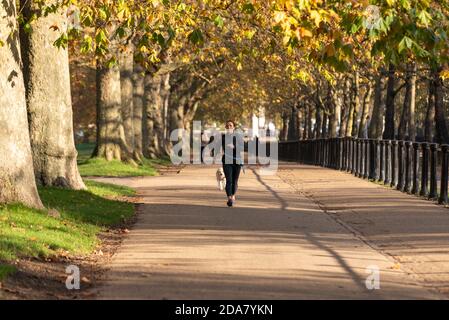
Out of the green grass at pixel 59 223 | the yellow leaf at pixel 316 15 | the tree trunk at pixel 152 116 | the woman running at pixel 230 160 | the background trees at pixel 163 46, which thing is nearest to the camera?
the yellow leaf at pixel 316 15

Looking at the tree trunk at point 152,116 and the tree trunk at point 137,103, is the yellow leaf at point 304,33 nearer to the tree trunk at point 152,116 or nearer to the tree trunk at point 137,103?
the tree trunk at point 137,103

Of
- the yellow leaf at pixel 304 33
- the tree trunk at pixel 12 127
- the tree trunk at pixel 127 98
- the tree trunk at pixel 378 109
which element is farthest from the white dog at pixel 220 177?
the tree trunk at pixel 378 109

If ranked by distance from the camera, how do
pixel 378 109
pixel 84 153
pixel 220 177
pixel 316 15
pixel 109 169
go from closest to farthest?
pixel 316 15 → pixel 220 177 → pixel 109 169 → pixel 378 109 → pixel 84 153

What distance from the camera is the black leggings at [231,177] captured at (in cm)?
2291

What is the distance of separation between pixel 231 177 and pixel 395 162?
8491mm

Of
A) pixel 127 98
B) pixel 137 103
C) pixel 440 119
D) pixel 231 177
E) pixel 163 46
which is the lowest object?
pixel 231 177

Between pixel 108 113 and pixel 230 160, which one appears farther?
pixel 108 113

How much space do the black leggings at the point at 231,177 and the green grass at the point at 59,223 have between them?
1.94m

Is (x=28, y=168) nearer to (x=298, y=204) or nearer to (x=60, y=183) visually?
(x=60, y=183)

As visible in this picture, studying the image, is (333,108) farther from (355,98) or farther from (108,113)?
(108,113)

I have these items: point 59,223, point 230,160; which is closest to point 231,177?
point 230,160

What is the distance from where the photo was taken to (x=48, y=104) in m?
23.5

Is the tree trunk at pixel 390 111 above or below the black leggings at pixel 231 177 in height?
above
